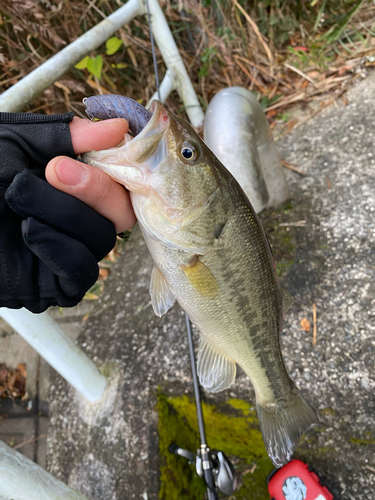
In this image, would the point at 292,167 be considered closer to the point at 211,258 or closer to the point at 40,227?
the point at 211,258

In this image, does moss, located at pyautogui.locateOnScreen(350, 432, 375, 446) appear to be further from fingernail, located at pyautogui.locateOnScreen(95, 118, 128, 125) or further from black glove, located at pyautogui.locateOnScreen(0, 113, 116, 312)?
fingernail, located at pyautogui.locateOnScreen(95, 118, 128, 125)

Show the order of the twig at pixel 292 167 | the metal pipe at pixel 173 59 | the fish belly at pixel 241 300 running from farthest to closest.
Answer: the metal pipe at pixel 173 59 → the twig at pixel 292 167 → the fish belly at pixel 241 300

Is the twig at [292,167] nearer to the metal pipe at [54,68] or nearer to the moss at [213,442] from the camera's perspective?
the metal pipe at [54,68]

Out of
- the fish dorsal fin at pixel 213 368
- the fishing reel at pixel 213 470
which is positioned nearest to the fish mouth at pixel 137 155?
the fish dorsal fin at pixel 213 368

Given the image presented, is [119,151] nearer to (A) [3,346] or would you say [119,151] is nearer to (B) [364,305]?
(B) [364,305]

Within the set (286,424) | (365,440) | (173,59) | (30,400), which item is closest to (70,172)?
(286,424)
